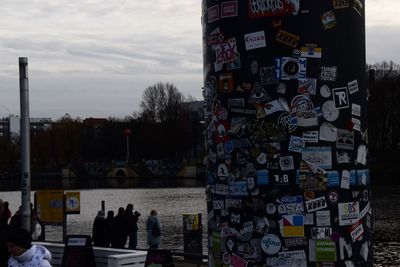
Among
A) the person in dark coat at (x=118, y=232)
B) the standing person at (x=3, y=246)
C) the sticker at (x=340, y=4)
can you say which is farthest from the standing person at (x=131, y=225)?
the sticker at (x=340, y=4)

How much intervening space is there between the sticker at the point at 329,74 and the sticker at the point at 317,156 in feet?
1.68

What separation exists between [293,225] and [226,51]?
1.43m

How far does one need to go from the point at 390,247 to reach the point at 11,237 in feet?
79.2

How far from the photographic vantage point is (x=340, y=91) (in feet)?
19.6

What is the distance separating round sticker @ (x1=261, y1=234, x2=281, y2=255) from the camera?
601 centimetres

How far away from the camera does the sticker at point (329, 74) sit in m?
5.93

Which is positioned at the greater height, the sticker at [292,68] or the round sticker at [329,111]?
the sticker at [292,68]

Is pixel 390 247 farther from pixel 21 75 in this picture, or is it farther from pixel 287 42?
pixel 287 42

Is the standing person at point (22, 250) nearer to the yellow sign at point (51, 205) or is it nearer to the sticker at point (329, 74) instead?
the sticker at point (329, 74)

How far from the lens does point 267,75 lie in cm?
595

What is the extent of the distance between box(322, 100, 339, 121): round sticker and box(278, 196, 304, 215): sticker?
637mm

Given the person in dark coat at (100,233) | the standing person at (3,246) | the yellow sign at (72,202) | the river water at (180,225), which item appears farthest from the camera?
the river water at (180,225)

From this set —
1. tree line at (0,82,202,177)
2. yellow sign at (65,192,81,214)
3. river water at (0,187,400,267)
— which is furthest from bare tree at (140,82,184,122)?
yellow sign at (65,192,81,214)

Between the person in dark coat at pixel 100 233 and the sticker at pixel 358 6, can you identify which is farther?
the person in dark coat at pixel 100 233
